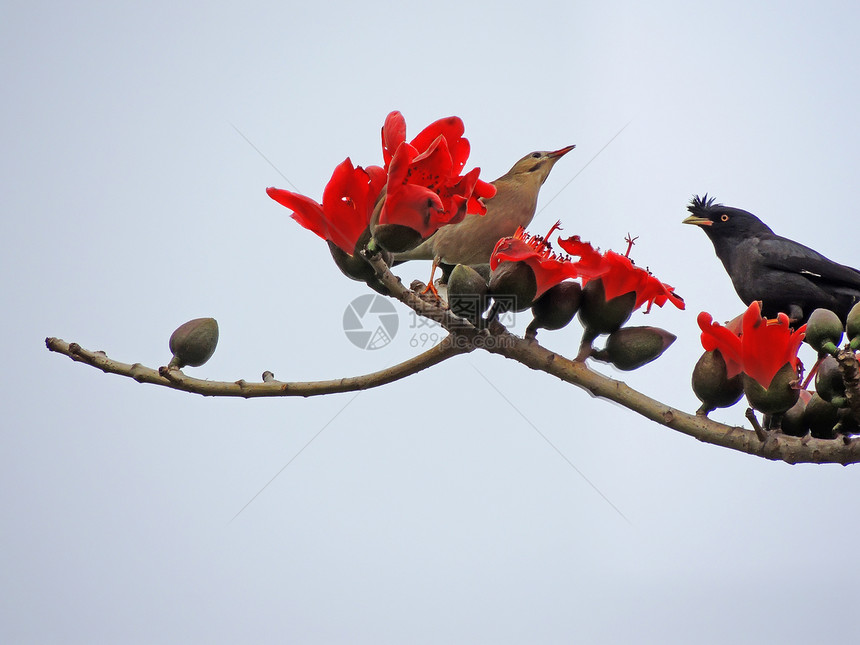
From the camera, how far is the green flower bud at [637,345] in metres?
0.91

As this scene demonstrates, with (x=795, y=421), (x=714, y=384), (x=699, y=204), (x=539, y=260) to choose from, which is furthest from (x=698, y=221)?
(x=539, y=260)

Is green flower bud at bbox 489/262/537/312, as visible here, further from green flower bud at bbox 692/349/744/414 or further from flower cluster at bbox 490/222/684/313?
green flower bud at bbox 692/349/744/414

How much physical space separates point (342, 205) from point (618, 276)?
319mm

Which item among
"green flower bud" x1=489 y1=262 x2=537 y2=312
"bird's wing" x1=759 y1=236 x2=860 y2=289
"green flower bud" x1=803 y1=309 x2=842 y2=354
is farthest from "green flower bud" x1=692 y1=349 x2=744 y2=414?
"bird's wing" x1=759 y1=236 x2=860 y2=289

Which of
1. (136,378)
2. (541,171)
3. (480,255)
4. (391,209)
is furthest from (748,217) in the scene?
(136,378)

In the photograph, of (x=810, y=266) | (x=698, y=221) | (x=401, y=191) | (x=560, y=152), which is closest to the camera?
(x=401, y=191)

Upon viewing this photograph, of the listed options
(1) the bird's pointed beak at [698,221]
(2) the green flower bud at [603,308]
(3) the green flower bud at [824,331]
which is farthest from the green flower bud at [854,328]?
(1) the bird's pointed beak at [698,221]

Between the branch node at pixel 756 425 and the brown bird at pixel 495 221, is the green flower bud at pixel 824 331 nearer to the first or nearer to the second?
the branch node at pixel 756 425

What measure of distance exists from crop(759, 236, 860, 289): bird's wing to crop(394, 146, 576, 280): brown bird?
0.58m

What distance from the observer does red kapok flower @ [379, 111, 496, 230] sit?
80 centimetres

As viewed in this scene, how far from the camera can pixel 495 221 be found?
4.66ft

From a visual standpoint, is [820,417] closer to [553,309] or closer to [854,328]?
[854,328]

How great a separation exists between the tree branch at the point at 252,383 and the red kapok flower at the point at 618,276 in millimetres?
159

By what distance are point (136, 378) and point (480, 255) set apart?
0.63 meters
